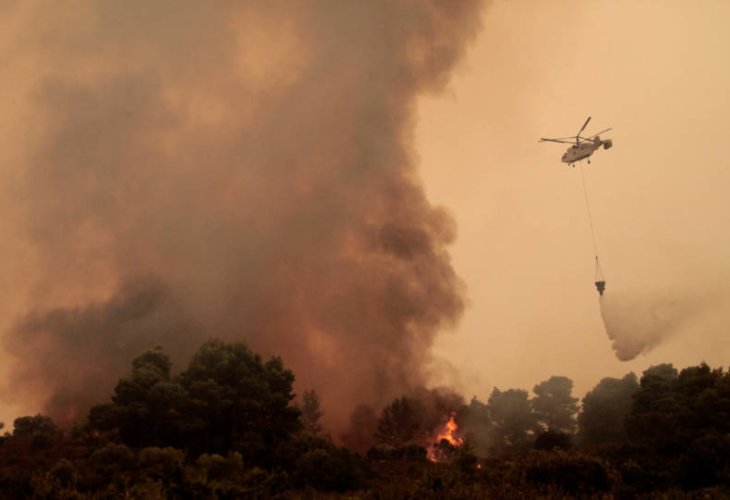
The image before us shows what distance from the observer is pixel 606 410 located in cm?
8375

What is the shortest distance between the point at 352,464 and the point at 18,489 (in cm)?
2070

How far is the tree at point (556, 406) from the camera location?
90188 millimetres

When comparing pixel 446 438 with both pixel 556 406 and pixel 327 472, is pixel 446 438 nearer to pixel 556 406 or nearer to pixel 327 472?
pixel 556 406

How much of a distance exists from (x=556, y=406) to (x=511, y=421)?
829 cm

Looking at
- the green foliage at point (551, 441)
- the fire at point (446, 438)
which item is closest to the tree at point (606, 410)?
the fire at point (446, 438)

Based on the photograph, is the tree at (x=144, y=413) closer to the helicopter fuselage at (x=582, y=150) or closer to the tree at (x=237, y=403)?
the tree at (x=237, y=403)

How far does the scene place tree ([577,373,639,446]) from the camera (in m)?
80.9

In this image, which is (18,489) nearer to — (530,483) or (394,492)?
(394,492)

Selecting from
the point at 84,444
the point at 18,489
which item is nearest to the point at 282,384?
the point at 84,444

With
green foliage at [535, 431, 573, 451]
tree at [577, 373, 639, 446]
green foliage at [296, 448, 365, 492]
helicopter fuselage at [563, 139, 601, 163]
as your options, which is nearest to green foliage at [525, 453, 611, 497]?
green foliage at [296, 448, 365, 492]

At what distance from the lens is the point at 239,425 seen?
149 feet

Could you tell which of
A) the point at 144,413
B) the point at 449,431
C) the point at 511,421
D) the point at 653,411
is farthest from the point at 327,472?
the point at 511,421

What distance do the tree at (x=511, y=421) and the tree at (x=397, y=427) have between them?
16509 mm

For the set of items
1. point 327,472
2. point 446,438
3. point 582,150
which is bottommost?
point 327,472
